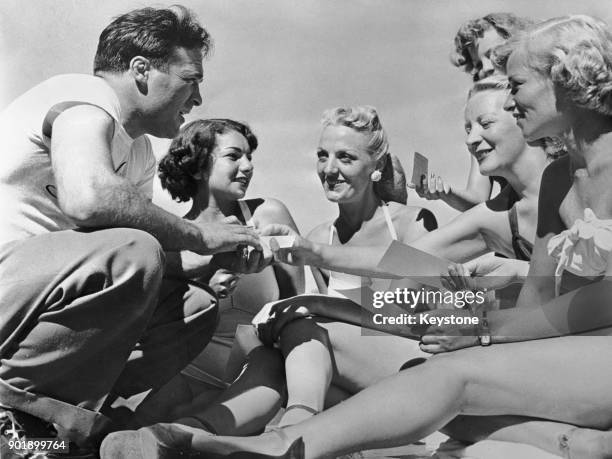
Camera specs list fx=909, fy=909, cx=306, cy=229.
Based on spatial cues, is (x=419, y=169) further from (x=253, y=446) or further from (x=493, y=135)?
(x=253, y=446)

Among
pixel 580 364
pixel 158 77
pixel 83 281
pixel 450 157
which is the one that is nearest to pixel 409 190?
pixel 450 157

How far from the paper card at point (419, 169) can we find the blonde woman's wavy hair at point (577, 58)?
0.49 meters

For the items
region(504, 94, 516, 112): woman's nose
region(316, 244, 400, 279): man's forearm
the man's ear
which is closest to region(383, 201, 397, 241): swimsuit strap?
Result: region(316, 244, 400, 279): man's forearm

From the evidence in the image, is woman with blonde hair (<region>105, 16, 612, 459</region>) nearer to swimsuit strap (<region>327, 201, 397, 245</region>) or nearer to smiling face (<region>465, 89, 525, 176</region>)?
smiling face (<region>465, 89, 525, 176</region>)

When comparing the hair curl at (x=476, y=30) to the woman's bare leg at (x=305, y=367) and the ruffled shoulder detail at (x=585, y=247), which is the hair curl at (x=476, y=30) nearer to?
the ruffled shoulder detail at (x=585, y=247)

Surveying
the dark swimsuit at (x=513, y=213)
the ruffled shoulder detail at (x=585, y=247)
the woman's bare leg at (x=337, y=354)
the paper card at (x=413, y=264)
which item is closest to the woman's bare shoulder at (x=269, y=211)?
the paper card at (x=413, y=264)

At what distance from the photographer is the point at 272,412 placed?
2121 mm

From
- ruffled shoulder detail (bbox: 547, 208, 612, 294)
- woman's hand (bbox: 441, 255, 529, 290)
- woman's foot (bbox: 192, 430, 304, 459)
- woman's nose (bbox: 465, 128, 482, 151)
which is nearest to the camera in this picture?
woman's foot (bbox: 192, 430, 304, 459)

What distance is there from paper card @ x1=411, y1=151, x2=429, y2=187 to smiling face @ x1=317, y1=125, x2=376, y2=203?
0.39 ft

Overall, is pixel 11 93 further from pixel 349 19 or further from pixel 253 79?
pixel 349 19

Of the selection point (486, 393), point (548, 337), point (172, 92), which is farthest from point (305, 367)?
point (172, 92)

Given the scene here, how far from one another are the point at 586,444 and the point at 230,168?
126 centimetres

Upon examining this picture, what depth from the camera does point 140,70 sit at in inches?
91.2

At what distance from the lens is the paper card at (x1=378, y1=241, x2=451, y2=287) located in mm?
2312
